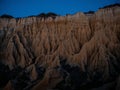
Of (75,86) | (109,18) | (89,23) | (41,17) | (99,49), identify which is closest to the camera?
(75,86)

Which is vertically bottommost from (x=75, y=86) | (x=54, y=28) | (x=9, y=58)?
(x=75, y=86)

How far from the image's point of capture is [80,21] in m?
34.5

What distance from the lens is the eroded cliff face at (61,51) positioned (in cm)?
2725

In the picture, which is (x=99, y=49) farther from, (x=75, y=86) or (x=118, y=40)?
(x=75, y=86)

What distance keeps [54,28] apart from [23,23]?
4.82 m

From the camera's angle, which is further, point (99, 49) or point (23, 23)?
point (23, 23)

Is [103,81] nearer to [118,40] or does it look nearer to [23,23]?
[118,40]

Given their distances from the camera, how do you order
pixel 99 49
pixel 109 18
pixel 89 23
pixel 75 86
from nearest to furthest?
pixel 75 86, pixel 99 49, pixel 109 18, pixel 89 23

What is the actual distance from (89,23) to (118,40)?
16.4 ft

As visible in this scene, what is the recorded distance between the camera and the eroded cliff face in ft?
89.4

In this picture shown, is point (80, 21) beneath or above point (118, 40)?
above

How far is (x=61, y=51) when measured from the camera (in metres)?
32.7

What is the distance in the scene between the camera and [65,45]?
110 ft

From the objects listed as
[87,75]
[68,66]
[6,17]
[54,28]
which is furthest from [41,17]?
[87,75]
